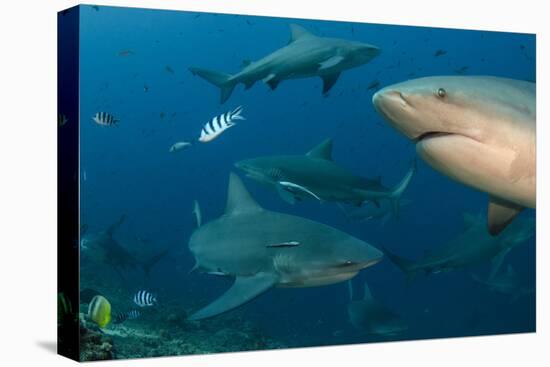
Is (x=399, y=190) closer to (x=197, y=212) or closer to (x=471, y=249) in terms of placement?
(x=471, y=249)

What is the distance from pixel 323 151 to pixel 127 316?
2136 mm

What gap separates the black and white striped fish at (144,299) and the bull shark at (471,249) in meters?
2.16

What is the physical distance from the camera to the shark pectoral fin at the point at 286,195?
7.43 metres

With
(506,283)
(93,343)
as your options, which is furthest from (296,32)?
(506,283)

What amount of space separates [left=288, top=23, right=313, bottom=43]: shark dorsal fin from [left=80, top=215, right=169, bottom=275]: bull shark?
2.02 meters

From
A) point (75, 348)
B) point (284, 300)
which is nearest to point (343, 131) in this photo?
point (284, 300)

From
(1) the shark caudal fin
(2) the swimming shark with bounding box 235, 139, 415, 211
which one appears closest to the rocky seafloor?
(2) the swimming shark with bounding box 235, 139, 415, 211

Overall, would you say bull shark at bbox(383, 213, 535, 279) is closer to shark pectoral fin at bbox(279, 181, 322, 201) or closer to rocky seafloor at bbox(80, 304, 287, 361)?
shark pectoral fin at bbox(279, 181, 322, 201)

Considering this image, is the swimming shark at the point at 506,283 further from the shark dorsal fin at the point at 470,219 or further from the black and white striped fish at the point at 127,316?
the black and white striped fish at the point at 127,316

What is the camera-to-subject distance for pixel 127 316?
6.74 m

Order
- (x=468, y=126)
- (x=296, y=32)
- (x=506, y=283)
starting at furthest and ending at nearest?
(x=506, y=283)
(x=296, y=32)
(x=468, y=126)

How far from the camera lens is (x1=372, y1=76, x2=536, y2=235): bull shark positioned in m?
5.43

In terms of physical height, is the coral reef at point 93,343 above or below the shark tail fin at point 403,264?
below

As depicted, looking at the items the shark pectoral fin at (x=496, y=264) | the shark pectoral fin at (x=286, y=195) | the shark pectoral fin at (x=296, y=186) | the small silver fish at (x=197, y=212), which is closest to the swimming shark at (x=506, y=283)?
the shark pectoral fin at (x=496, y=264)
